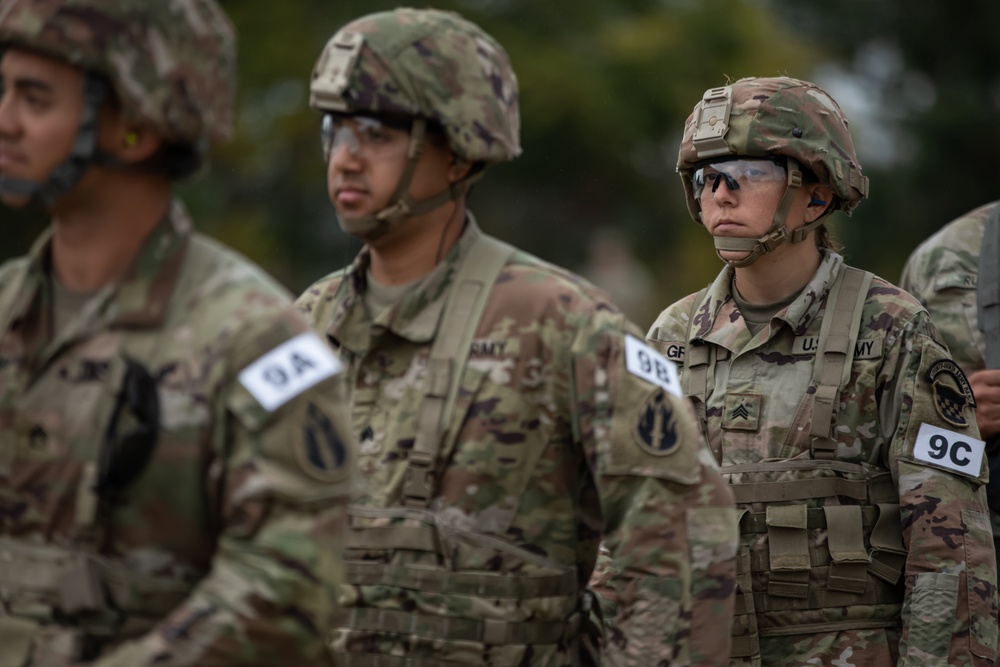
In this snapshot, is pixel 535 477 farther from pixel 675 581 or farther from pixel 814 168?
pixel 814 168

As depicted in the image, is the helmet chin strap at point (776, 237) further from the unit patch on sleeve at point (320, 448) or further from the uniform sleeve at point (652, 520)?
the unit patch on sleeve at point (320, 448)

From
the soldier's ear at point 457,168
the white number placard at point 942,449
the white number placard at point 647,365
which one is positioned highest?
the soldier's ear at point 457,168

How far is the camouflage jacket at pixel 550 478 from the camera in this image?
16.4 ft

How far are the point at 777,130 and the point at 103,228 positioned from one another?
327cm

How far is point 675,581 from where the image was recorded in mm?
5020

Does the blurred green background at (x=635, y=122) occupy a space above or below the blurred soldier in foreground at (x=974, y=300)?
above

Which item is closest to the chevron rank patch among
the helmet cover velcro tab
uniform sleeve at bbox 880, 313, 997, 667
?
uniform sleeve at bbox 880, 313, 997, 667

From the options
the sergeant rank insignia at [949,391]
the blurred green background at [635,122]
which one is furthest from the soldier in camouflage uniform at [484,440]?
the blurred green background at [635,122]

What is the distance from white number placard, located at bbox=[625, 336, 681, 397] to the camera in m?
5.04

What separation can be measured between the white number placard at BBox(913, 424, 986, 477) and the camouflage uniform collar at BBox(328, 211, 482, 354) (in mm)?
1828

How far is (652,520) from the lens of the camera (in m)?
4.99

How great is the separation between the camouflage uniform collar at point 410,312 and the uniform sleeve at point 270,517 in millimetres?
1211

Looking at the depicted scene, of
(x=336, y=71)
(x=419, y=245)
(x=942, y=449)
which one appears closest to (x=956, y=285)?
(x=942, y=449)

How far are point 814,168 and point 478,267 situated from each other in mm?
2031
